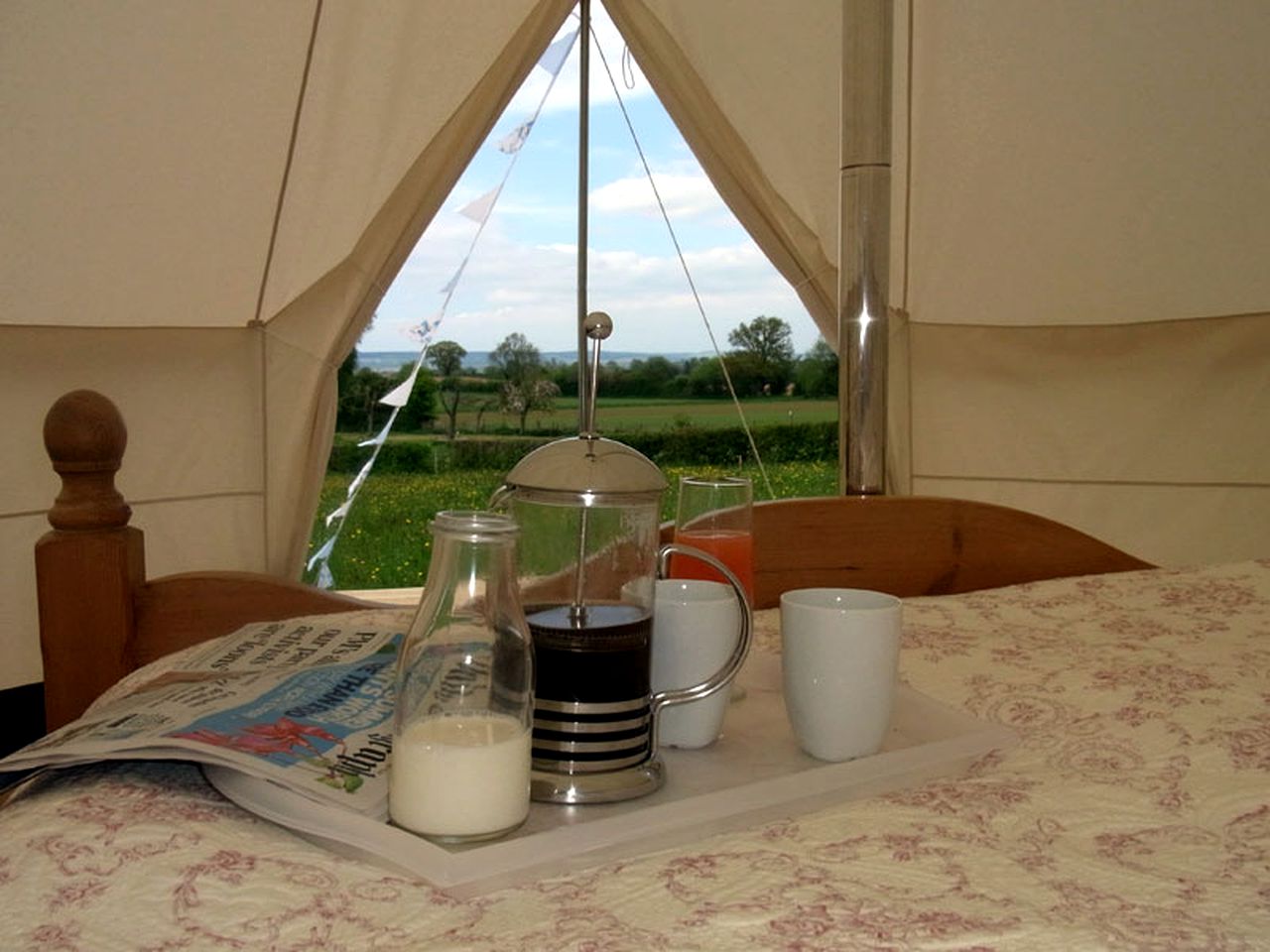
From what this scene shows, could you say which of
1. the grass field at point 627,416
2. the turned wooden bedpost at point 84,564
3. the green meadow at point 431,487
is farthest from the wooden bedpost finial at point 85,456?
the grass field at point 627,416

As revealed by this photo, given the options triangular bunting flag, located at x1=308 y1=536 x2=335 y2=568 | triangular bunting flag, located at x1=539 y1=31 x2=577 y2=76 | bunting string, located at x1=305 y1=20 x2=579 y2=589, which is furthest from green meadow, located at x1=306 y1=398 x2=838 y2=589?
triangular bunting flag, located at x1=539 y1=31 x2=577 y2=76

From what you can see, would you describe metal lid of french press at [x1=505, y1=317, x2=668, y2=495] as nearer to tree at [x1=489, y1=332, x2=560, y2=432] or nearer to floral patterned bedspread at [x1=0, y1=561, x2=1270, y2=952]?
floral patterned bedspread at [x1=0, y1=561, x2=1270, y2=952]

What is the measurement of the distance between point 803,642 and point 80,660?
61 cm

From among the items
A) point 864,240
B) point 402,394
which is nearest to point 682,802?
point 864,240

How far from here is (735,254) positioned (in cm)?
376

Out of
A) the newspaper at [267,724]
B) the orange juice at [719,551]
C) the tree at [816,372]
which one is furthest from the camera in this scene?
the tree at [816,372]

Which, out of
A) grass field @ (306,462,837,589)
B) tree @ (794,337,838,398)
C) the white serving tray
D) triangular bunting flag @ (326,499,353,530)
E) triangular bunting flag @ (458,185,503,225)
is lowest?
grass field @ (306,462,837,589)

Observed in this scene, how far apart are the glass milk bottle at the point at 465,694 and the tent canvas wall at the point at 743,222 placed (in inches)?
59.7

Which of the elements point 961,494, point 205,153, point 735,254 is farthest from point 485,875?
point 735,254

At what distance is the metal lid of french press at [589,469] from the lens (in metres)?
0.58

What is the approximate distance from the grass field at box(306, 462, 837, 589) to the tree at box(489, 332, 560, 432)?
0.27 meters

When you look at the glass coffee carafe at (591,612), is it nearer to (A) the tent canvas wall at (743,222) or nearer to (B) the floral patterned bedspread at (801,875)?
(B) the floral patterned bedspread at (801,875)

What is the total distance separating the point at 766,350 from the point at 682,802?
344cm

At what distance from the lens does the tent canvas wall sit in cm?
183
